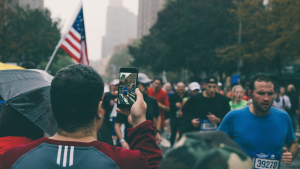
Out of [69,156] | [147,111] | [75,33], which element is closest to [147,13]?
[75,33]

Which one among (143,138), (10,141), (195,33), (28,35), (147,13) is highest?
(147,13)

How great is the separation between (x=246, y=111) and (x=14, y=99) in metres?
→ 2.44

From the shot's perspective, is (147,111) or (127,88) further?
(147,111)

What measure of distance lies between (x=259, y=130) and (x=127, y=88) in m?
1.76

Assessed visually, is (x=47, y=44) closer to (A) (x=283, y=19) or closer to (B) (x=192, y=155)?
(A) (x=283, y=19)

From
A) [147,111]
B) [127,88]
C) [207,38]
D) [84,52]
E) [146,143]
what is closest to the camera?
[146,143]

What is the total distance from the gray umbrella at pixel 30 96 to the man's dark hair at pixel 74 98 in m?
0.66

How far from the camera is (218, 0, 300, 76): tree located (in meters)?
18.0

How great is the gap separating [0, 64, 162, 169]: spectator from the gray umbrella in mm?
637

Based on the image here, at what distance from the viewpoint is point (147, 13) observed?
389 feet

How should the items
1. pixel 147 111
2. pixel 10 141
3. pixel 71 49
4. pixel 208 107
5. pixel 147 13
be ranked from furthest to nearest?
pixel 147 13
pixel 71 49
pixel 147 111
pixel 208 107
pixel 10 141

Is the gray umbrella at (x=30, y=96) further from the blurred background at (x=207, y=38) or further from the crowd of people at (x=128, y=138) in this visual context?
the blurred background at (x=207, y=38)

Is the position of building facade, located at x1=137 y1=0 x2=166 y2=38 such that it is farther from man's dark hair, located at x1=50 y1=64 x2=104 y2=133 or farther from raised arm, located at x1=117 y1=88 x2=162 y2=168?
man's dark hair, located at x1=50 y1=64 x2=104 y2=133

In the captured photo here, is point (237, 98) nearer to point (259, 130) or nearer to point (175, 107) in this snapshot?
point (175, 107)
